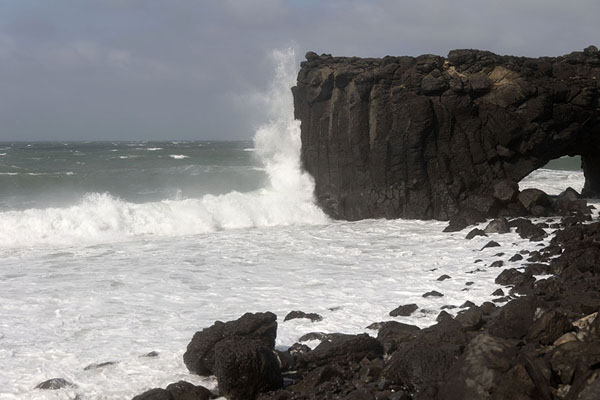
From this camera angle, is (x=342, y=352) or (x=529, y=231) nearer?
(x=342, y=352)

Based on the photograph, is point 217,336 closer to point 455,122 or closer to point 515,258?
point 515,258

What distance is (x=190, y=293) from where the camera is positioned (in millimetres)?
11516

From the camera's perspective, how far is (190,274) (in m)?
13.1

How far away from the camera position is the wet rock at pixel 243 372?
6.61 m

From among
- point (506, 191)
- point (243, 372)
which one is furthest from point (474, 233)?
point (243, 372)

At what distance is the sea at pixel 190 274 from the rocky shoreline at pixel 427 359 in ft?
2.07

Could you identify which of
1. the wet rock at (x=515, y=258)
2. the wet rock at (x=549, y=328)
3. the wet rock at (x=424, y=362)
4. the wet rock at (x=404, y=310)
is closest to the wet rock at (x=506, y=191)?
the wet rock at (x=515, y=258)

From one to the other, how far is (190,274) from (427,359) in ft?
24.9

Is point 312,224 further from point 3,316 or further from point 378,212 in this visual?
point 3,316

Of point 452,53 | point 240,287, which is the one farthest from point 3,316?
point 452,53

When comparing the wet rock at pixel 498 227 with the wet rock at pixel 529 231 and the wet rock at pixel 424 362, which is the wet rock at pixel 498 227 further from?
the wet rock at pixel 424 362

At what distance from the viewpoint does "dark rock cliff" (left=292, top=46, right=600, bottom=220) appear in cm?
1941

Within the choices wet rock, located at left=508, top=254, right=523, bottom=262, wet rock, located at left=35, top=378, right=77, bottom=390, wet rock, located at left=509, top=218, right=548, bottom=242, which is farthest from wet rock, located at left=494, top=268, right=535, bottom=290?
wet rock, located at left=35, top=378, right=77, bottom=390

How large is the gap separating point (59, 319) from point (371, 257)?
723cm
